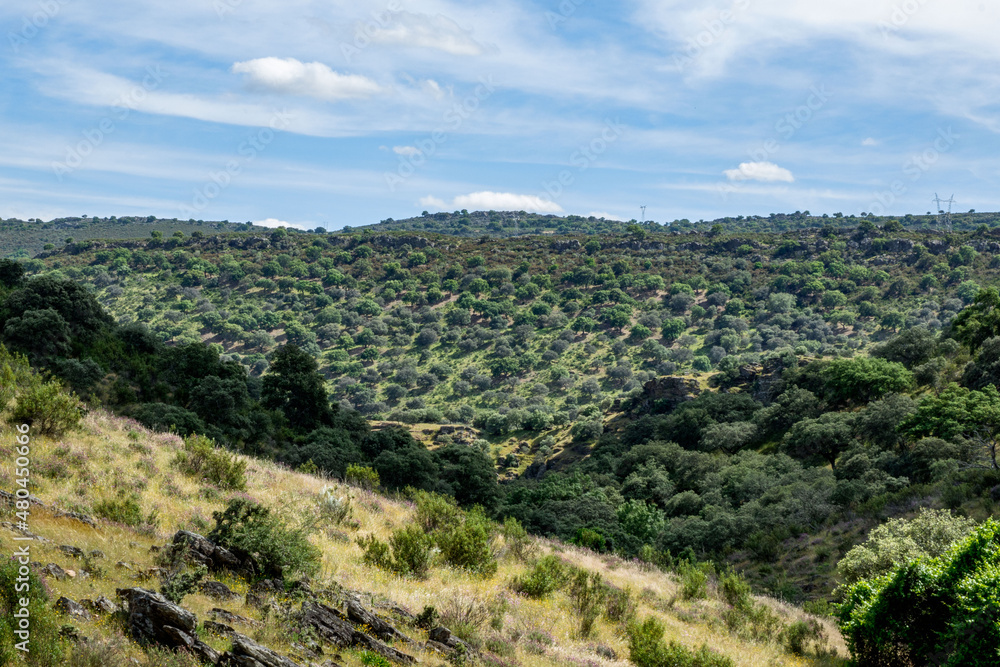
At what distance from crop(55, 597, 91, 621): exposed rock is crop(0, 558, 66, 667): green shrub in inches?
7.5

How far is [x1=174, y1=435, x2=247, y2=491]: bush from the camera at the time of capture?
44.7ft

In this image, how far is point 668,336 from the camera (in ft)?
409

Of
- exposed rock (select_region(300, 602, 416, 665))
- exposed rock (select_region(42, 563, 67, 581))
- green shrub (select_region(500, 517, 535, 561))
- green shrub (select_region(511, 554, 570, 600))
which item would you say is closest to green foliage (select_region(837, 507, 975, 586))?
green shrub (select_region(500, 517, 535, 561))

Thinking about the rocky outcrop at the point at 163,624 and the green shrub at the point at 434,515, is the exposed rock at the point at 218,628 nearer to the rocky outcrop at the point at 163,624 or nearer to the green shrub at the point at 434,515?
the rocky outcrop at the point at 163,624

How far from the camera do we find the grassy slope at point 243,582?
820 cm

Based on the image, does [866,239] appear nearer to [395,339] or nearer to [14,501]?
[395,339]

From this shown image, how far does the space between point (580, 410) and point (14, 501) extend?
90973 mm

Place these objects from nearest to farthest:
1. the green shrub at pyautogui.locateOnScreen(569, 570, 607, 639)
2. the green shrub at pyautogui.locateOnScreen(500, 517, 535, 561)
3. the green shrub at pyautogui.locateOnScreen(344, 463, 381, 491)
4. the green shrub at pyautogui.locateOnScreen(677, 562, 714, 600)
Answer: the green shrub at pyautogui.locateOnScreen(569, 570, 607, 639)
the green shrub at pyautogui.locateOnScreen(500, 517, 535, 561)
the green shrub at pyautogui.locateOnScreen(677, 562, 714, 600)
the green shrub at pyautogui.locateOnScreen(344, 463, 381, 491)

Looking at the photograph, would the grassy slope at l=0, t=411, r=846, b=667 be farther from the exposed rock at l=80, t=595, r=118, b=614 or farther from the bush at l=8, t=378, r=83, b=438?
the bush at l=8, t=378, r=83, b=438

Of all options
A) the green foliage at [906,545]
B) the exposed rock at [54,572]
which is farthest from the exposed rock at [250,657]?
the green foliage at [906,545]

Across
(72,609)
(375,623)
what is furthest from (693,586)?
(72,609)

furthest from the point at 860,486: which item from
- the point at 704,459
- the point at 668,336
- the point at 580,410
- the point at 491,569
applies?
the point at 668,336

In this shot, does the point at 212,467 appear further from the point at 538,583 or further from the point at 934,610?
the point at 934,610

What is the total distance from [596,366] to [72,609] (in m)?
110
